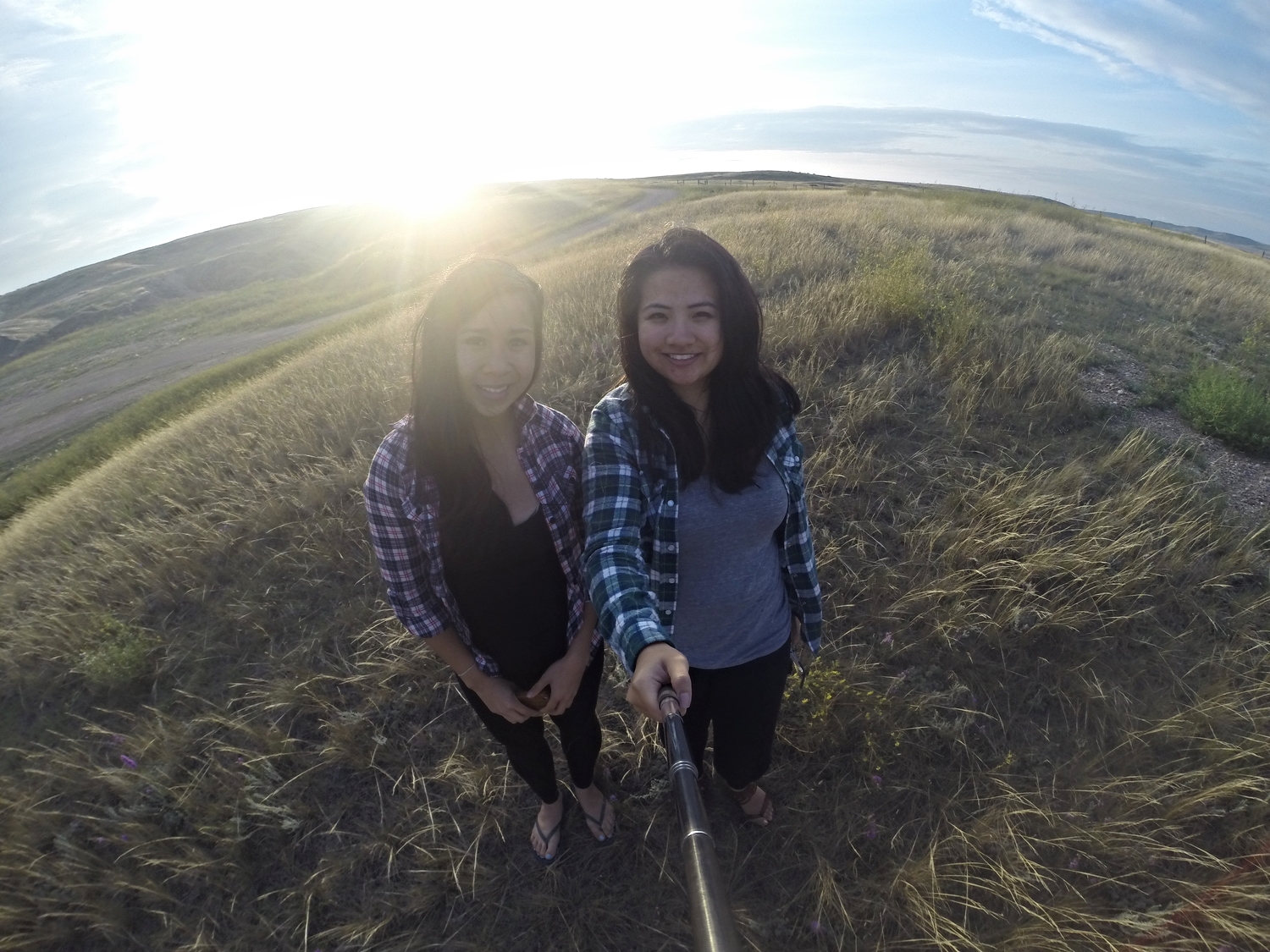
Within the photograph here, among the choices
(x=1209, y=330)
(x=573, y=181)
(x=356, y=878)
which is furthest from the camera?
(x=573, y=181)

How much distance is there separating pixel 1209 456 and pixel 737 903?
4.06 metres

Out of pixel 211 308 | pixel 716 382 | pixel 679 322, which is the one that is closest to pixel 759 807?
pixel 716 382

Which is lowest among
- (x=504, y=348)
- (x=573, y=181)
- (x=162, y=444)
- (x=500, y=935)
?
→ (x=500, y=935)

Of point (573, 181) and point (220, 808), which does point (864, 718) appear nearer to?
point (220, 808)

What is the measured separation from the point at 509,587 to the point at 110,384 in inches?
899

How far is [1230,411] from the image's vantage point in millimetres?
3975

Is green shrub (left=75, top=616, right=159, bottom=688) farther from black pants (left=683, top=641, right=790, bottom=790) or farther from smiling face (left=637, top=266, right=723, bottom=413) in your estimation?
smiling face (left=637, top=266, right=723, bottom=413)

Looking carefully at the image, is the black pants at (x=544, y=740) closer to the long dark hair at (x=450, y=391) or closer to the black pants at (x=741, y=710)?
the black pants at (x=741, y=710)

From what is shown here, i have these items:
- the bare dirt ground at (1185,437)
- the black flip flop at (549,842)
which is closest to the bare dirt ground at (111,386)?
the black flip flop at (549,842)

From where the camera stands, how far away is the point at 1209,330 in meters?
6.27

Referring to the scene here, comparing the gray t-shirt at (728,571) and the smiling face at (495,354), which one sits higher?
the smiling face at (495,354)

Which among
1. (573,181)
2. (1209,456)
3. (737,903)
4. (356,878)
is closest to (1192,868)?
(737,903)

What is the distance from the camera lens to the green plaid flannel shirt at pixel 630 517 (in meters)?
1.55

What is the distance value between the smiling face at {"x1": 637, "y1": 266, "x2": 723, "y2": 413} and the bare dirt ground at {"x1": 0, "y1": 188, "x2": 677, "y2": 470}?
1889 centimetres
